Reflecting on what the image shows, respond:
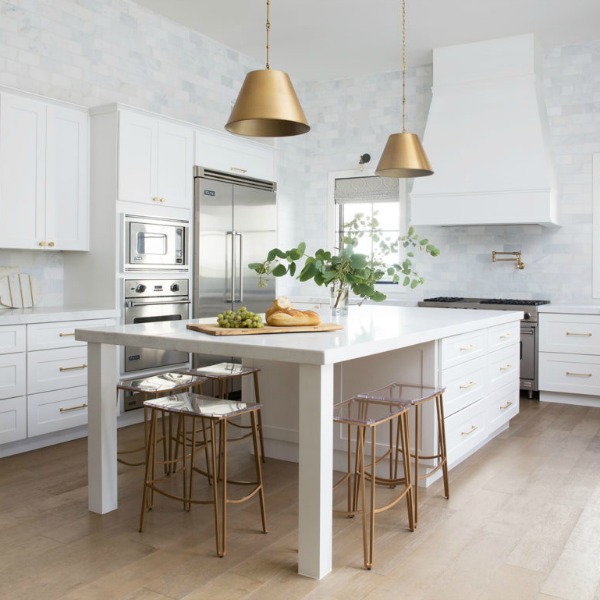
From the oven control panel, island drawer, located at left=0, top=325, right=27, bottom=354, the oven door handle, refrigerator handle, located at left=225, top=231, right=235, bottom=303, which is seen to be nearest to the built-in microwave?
the oven control panel

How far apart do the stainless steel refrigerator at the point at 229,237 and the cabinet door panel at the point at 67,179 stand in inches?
37.7

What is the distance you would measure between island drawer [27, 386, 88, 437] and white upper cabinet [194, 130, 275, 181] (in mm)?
2170

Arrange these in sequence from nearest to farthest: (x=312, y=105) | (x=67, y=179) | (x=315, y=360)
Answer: (x=315, y=360) < (x=67, y=179) < (x=312, y=105)

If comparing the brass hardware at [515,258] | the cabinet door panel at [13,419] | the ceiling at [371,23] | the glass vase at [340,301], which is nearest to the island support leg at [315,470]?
the glass vase at [340,301]

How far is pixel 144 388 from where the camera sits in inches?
122

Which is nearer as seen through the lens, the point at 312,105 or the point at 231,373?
the point at 231,373

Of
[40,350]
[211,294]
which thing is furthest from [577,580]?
[211,294]

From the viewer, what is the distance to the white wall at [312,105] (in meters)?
4.85

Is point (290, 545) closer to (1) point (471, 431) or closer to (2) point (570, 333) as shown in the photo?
(1) point (471, 431)

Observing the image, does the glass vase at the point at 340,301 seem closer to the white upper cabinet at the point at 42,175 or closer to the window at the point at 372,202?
the white upper cabinet at the point at 42,175

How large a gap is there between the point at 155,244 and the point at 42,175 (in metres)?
0.95

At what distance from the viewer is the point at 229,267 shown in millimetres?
5801

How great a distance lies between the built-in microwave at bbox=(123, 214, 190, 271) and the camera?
15.9 ft

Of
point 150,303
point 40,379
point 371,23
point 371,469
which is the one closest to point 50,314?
point 40,379
